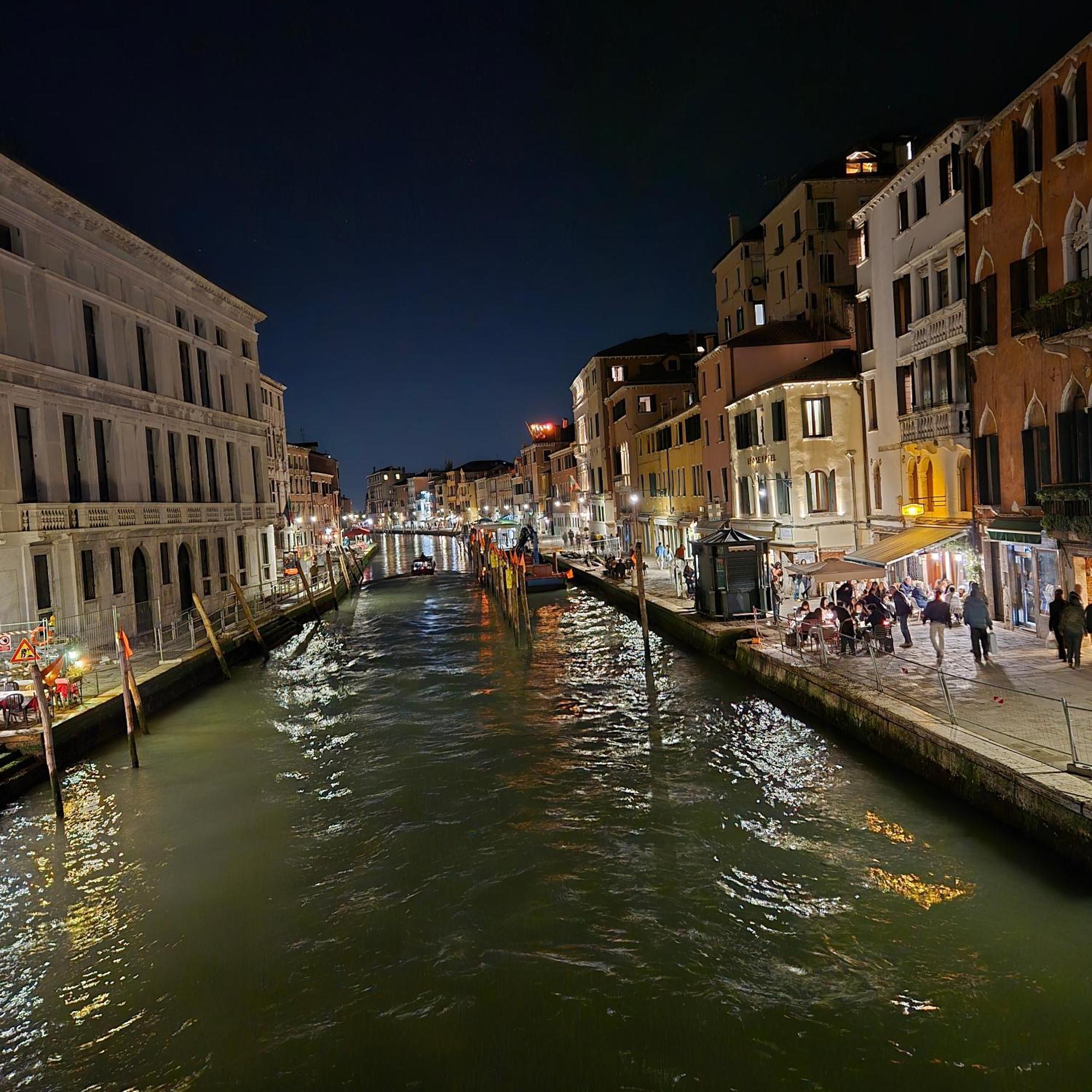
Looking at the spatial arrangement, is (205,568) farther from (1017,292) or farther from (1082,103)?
(1082,103)

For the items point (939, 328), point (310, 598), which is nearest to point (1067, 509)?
point (939, 328)

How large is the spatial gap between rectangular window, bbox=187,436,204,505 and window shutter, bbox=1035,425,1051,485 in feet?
93.7

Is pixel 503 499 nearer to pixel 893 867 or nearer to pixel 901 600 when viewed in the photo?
pixel 901 600

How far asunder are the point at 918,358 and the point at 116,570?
78.4 feet

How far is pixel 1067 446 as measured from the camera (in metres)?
17.1

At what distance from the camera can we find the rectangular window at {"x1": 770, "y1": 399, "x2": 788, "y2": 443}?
3061 cm

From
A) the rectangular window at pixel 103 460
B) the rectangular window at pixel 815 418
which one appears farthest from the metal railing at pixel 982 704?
the rectangular window at pixel 103 460

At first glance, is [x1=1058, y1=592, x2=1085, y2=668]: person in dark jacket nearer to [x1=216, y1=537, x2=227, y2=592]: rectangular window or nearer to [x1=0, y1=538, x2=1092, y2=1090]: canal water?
[x1=0, y1=538, x2=1092, y2=1090]: canal water

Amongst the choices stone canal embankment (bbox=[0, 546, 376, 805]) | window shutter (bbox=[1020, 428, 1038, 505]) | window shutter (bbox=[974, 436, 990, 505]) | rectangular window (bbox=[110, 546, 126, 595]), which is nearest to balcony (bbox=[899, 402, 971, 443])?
window shutter (bbox=[974, 436, 990, 505])

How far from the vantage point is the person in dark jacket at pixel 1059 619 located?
1584 cm

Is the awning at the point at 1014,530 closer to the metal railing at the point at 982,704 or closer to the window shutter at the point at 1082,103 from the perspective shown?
the metal railing at the point at 982,704

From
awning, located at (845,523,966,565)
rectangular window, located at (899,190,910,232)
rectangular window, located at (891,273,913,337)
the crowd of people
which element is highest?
rectangular window, located at (899,190,910,232)

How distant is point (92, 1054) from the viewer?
849 cm

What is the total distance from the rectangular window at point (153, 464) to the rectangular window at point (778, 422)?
70.3 ft
